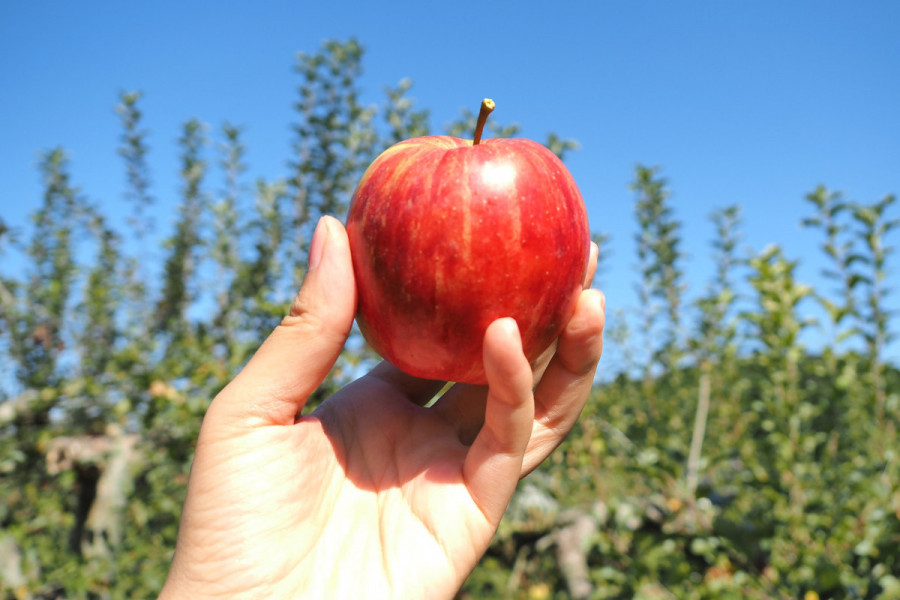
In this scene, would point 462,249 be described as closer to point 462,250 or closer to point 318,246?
point 462,250

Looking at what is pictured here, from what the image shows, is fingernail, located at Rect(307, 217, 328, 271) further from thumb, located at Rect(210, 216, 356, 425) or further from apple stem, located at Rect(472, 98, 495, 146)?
apple stem, located at Rect(472, 98, 495, 146)

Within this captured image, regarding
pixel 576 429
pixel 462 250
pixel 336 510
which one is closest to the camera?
pixel 462 250

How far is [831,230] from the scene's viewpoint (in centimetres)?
359

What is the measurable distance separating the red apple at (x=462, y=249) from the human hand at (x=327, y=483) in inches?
3.4

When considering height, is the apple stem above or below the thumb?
above

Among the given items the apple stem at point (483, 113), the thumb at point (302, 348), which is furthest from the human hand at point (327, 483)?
the apple stem at point (483, 113)

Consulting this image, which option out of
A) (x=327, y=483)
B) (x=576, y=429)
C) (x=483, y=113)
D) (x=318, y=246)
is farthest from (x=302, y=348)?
(x=576, y=429)

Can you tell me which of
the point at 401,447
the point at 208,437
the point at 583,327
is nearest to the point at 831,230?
the point at 583,327

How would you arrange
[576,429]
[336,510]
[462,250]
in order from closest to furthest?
[462,250], [336,510], [576,429]

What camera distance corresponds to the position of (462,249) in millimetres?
1329

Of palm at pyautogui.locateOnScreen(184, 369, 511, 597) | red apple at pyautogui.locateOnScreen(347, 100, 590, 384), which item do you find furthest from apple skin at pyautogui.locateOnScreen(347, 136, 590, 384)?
palm at pyautogui.locateOnScreen(184, 369, 511, 597)

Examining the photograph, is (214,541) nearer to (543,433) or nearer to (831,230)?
(543,433)

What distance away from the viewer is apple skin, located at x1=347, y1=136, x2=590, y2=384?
4.38ft

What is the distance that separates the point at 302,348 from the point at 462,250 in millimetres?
434
